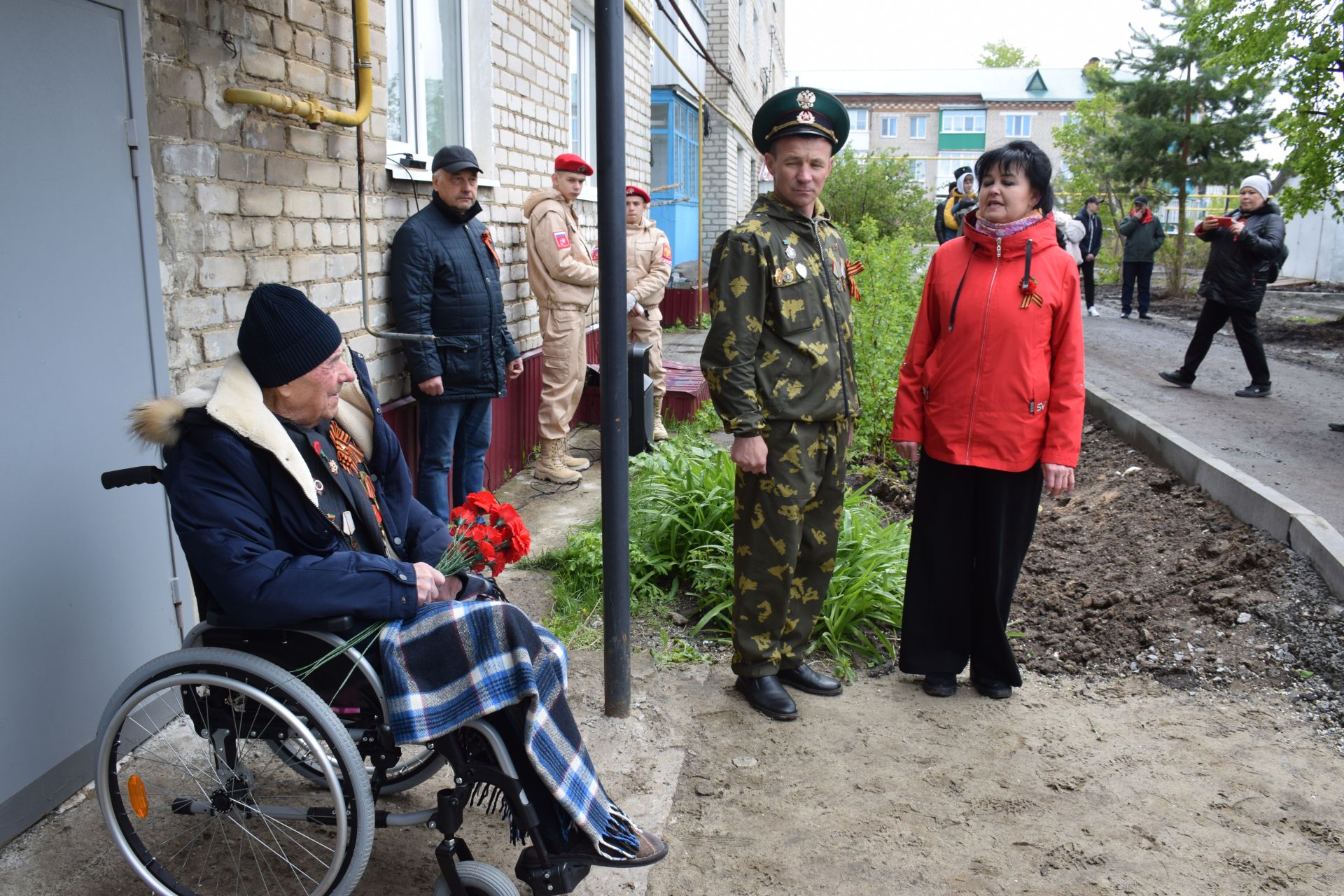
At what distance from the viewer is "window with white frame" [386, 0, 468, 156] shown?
544 centimetres

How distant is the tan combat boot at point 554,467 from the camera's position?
645cm

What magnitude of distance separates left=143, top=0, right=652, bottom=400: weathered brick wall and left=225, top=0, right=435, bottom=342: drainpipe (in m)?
0.05

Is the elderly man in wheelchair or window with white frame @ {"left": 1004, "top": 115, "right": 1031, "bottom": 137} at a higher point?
window with white frame @ {"left": 1004, "top": 115, "right": 1031, "bottom": 137}

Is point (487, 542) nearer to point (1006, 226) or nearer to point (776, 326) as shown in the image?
point (776, 326)

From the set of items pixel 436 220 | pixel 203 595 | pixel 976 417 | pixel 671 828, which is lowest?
pixel 671 828

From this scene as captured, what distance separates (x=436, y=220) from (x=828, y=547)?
2621mm

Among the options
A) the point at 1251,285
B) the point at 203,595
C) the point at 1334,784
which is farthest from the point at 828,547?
the point at 1251,285

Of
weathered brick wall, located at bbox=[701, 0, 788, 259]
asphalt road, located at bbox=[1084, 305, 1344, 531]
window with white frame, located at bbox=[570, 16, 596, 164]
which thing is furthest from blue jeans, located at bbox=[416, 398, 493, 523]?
weathered brick wall, located at bbox=[701, 0, 788, 259]

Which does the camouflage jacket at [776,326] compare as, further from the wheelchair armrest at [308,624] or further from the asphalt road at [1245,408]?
the asphalt road at [1245,408]

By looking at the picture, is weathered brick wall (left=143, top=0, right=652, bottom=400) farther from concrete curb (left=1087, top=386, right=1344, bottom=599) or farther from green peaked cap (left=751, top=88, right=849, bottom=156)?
concrete curb (left=1087, top=386, right=1344, bottom=599)

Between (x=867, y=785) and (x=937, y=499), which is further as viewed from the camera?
(x=937, y=499)

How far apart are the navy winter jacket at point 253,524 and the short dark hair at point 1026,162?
2297mm

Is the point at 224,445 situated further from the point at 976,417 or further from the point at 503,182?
the point at 503,182

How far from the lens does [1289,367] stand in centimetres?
1064
